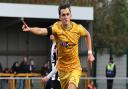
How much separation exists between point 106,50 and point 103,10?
28.8ft

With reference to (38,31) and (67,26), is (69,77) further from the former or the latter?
(38,31)

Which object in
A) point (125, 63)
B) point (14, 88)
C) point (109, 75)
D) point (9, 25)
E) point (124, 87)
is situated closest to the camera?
point (14, 88)

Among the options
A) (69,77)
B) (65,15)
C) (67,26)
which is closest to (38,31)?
(65,15)

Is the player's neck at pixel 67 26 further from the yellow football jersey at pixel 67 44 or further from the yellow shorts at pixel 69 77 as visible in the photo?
the yellow shorts at pixel 69 77

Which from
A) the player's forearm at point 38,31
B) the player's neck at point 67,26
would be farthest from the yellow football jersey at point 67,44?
the player's forearm at point 38,31

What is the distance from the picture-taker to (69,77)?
1124 centimetres

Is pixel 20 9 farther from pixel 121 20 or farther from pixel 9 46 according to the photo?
pixel 121 20

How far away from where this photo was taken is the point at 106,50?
32.3 m

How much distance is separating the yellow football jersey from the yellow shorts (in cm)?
8

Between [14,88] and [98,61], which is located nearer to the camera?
[14,88]

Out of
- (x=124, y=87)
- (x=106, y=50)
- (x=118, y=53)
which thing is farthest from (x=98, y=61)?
(x=124, y=87)

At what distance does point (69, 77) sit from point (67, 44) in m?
0.62

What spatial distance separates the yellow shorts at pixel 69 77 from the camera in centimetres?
1112

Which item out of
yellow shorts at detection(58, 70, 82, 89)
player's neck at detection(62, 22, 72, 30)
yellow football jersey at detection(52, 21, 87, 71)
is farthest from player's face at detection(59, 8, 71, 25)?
yellow shorts at detection(58, 70, 82, 89)
